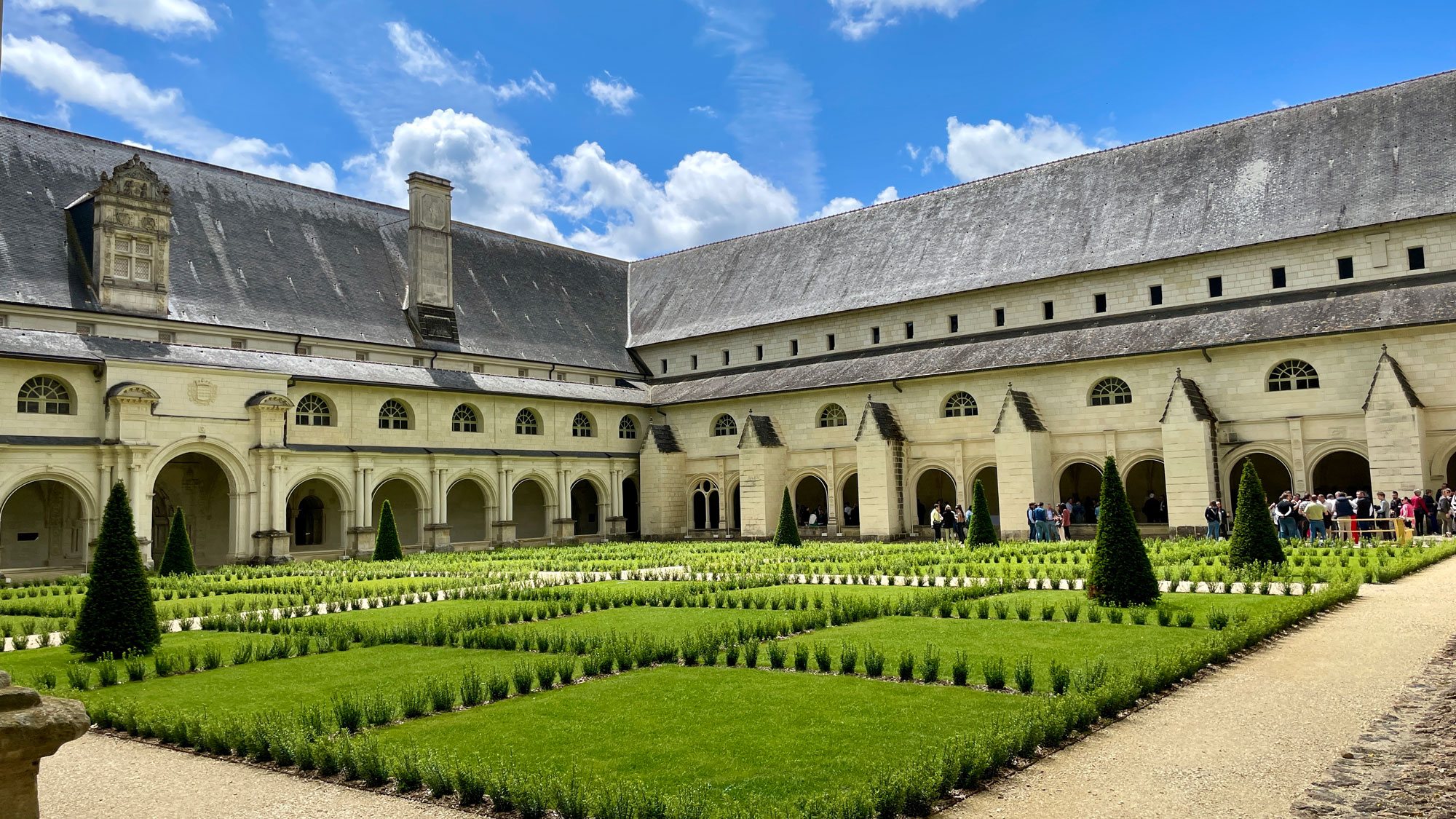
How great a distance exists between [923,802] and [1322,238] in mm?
29631

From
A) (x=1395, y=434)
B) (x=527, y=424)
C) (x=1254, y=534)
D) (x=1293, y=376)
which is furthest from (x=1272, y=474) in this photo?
(x=527, y=424)

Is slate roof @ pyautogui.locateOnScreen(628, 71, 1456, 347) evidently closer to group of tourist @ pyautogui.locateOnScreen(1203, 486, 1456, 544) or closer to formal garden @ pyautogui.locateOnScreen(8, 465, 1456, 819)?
group of tourist @ pyautogui.locateOnScreen(1203, 486, 1456, 544)

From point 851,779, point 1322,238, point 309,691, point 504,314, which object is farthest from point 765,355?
point 851,779

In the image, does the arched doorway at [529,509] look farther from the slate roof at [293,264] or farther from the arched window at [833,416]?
the arched window at [833,416]

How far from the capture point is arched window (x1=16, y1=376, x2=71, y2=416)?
85.7 ft

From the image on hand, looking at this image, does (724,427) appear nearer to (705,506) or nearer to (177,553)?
(705,506)

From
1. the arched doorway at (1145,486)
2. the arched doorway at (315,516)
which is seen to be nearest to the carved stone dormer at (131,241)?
the arched doorway at (315,516)

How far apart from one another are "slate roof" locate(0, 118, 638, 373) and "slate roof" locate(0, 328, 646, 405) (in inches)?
62.9

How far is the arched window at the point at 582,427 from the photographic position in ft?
130

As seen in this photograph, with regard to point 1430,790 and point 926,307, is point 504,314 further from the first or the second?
point 1430,790

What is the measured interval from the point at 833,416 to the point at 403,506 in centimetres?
1630

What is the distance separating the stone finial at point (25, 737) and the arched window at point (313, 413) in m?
29.4

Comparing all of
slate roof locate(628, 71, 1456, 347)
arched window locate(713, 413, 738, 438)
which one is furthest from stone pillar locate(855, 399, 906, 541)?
arched window locate(713, 413, 738, 438)

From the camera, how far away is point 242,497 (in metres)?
29.4
